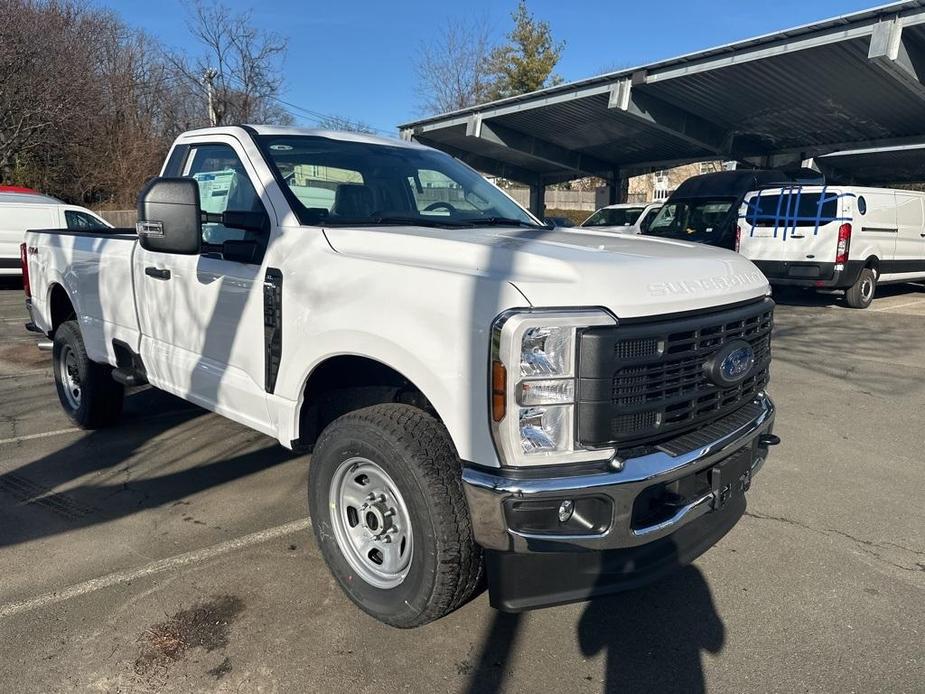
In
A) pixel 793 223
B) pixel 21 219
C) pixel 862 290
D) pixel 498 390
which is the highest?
pixel 793 223

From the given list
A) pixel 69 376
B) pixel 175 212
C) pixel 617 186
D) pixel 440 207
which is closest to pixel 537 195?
pixel 617 186

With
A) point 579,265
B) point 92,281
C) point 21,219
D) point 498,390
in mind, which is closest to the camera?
point 498,390

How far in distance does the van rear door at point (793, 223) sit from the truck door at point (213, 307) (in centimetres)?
1056

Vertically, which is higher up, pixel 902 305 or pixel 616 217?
pixel 616 217

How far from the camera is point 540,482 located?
2273 millimetres

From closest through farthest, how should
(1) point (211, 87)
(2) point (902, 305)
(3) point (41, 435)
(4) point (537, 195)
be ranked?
(3) point (41, 435) → (2) point (902, 305) → (4) point (537, 195) → (1) point (211, 87)

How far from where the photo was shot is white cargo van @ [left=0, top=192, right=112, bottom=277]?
1394cm

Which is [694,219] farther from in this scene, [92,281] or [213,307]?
[213,307]

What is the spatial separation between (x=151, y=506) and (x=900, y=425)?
565 cm

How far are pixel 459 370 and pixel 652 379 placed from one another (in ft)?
2.29

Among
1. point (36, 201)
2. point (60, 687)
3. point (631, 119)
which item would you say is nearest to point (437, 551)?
point (60, 687)

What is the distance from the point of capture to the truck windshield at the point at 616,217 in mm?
17031

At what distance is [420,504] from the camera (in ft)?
8.12

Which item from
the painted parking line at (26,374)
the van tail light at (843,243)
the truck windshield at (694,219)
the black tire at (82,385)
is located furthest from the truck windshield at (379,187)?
the truck windshield at (694,219)
